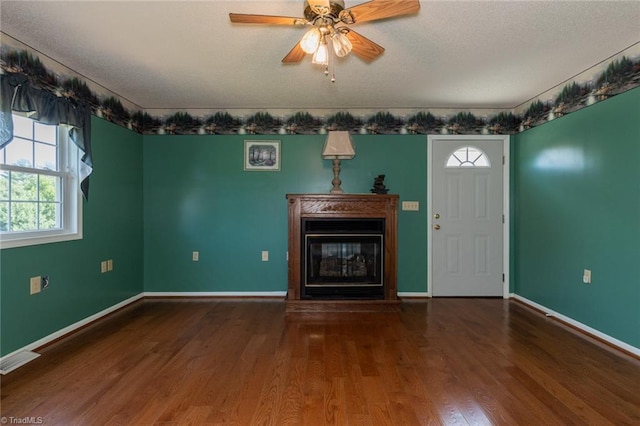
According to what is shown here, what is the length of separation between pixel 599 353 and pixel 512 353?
0.68 m

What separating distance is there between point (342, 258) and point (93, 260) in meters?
2.56

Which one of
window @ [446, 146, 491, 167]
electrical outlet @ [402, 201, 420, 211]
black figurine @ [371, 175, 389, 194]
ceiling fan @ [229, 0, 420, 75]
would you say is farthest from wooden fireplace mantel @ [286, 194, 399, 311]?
ceiling fan @ [229, 0, 420, 75]

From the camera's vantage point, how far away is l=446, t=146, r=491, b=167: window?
4031 mm

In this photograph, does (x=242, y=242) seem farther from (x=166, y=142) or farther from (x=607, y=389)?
(x=607, y=389)

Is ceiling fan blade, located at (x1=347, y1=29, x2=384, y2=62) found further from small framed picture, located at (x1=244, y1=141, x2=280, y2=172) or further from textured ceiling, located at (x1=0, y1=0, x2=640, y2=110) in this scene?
small framed picture, located at (x1=244, y1=141, x2=280, y2=172)

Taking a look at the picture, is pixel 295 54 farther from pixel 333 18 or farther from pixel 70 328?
pixel 70 328

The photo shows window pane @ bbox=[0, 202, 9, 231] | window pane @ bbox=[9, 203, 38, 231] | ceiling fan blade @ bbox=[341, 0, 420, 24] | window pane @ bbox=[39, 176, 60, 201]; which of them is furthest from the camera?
window pane @ bbox=[39, 176, 60, 201]

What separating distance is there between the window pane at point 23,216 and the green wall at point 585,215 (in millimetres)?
4776

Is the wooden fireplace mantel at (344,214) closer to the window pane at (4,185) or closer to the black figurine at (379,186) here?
the black figurine at (379,186)

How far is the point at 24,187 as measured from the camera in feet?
8.33

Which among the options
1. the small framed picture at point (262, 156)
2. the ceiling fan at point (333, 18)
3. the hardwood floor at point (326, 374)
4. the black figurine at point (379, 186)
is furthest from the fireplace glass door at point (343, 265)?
the ceiling fan at point (333, 18)

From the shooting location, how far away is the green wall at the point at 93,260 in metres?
2.37

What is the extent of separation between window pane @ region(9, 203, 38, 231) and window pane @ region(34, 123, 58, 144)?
1.84 feet

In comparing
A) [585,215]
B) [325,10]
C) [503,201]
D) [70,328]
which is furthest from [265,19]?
[503,201]
